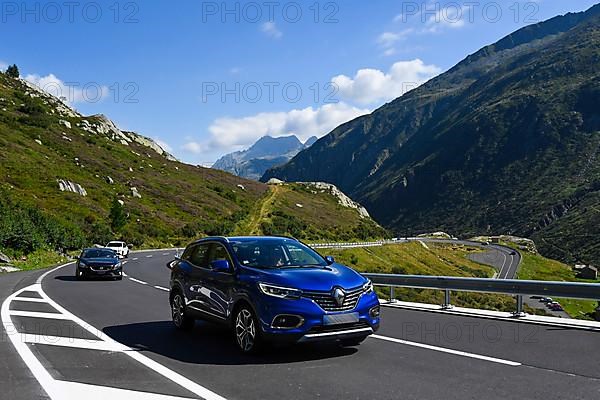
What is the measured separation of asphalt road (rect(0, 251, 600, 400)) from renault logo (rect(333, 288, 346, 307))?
0.75 metres

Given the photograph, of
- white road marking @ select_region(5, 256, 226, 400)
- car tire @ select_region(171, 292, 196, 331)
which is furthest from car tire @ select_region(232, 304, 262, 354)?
car tire @ select_region(171, 292, 196, 331)

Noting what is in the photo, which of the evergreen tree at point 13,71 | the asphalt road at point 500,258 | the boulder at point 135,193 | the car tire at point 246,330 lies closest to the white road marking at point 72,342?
the car tire at point 246,330

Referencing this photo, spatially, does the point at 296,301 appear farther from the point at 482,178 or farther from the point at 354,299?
the point at 482,178

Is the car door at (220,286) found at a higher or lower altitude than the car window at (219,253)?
lower

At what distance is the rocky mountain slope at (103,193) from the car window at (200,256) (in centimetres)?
2892

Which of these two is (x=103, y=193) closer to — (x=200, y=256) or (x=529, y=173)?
(x=200, y=256)

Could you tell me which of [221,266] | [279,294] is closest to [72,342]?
[221,266]

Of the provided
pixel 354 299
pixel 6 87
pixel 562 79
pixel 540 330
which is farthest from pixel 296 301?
pixel 562 79

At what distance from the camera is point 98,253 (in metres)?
24.7

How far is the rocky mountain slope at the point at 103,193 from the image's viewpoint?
49.8m

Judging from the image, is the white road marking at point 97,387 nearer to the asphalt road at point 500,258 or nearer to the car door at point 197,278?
the car door at point 197,278

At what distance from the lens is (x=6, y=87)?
118000mm

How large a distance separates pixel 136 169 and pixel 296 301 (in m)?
91.4

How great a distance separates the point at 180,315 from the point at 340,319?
374cm
